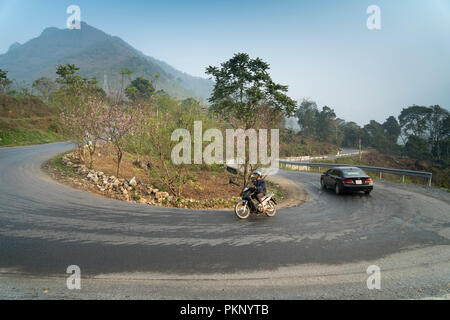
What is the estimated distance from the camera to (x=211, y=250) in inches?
201

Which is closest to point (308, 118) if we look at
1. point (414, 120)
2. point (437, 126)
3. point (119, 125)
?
point (414, 120)

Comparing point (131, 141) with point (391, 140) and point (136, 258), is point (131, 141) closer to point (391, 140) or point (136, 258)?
point (136, 258)

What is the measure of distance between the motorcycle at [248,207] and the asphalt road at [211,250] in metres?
0.35

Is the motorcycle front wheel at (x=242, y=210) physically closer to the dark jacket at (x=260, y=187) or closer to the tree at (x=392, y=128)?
the dark jacket at (x=260, y=187)

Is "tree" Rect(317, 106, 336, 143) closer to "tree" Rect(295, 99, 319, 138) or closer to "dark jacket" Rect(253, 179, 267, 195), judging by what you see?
"tree" Rect(295, 99, 319, 138)

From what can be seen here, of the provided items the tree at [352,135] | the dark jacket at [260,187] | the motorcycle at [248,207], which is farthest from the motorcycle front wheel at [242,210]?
the tree at [352,135]

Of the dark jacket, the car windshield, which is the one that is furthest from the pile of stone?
the car windshield

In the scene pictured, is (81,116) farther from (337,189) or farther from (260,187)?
(337,189)

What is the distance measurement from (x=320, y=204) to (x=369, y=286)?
6801 mm

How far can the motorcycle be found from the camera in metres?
7.83

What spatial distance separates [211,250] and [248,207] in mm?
3295

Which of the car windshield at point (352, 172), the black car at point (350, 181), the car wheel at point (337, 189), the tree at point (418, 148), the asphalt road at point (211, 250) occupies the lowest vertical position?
the asphalt road at point (211, 250)

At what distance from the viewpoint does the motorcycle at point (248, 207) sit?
7.83m
